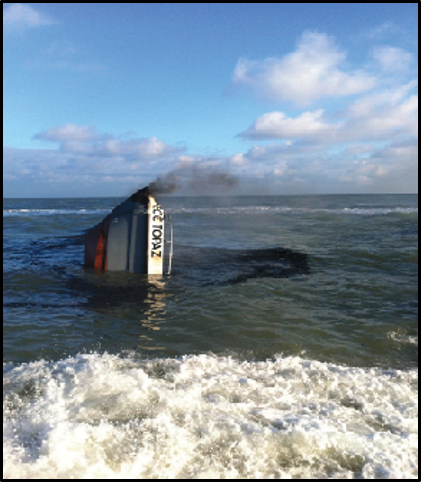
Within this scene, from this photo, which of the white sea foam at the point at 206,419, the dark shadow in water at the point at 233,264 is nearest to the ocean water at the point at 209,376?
the white sea foam at the point at 206,419

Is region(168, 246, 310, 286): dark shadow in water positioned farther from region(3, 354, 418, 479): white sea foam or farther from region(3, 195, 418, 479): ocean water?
region(3, 354, 418, 479): white sea foam

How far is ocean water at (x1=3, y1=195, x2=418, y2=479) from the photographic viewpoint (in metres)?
3.40

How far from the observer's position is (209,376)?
4.99m

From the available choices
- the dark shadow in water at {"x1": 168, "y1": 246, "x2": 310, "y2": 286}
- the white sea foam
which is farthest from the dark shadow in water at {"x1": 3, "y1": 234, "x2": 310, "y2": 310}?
the white sea foam

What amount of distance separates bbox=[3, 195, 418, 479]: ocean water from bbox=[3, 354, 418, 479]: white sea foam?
2cm

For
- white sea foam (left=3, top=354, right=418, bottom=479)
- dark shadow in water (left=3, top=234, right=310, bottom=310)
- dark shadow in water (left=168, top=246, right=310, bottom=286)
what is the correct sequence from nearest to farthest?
white sea foam (left=3, top=354, right=418, bottom=479)
dark shadow in water (left=3, top=234, right=310, bottom=310)
dark shadow in water (left=168, top=246, right=310, bottom=286)

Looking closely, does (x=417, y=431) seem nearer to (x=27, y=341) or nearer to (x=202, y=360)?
(x=202, y=360)

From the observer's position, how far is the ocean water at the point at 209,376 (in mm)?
3404

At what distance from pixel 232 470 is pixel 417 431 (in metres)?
2.09

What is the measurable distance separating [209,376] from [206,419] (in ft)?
3.43

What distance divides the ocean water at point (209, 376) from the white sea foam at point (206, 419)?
2 cm

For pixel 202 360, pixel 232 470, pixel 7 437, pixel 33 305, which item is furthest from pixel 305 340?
pixel 33 305

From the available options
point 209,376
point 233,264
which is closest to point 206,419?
point 209,376

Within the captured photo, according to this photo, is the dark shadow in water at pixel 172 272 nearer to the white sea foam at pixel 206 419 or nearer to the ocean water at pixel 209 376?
the ocean water at pixel 209 376
